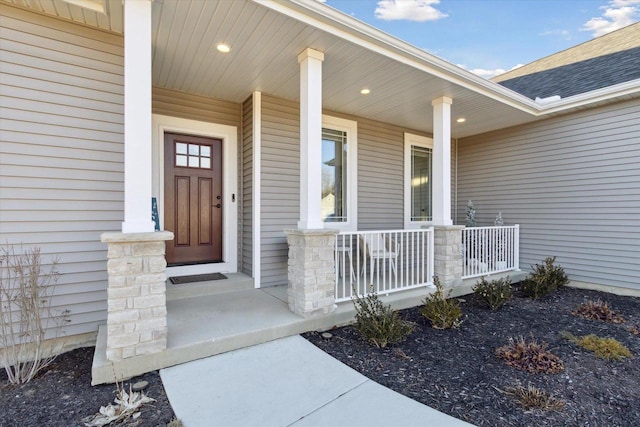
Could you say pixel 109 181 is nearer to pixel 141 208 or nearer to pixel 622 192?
pixel 141 208

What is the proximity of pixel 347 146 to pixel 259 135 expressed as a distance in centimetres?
160

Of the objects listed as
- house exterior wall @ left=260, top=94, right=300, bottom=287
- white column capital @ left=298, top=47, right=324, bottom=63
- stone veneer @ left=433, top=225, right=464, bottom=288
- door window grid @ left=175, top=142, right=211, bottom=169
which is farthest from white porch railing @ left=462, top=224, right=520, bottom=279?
door window grid @ left=175, top=142, right=211, bottom=169

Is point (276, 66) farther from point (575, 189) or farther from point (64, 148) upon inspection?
point (575, 189)

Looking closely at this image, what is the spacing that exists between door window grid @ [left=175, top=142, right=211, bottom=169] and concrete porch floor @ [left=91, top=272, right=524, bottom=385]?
5.37 ft

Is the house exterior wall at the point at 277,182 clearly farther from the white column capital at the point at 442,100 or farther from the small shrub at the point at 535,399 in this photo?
the small shrub at the point at 535,399

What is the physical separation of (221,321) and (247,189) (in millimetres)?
2035

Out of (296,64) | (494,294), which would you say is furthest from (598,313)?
(296,64)

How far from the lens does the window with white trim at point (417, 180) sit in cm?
597

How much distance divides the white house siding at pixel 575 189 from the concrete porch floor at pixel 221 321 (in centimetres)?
292

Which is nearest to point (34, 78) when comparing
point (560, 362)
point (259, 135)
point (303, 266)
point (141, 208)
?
point (141, 208)

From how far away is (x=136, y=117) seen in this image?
2.34 metres

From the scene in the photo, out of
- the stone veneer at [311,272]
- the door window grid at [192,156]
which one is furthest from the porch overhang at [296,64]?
the stone veneer at [311,272]

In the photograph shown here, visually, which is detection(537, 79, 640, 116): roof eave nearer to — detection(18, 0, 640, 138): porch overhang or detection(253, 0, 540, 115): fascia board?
detection(18, 0, 640, 138): porch overhang

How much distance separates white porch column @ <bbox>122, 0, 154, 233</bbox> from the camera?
7.61 ft
